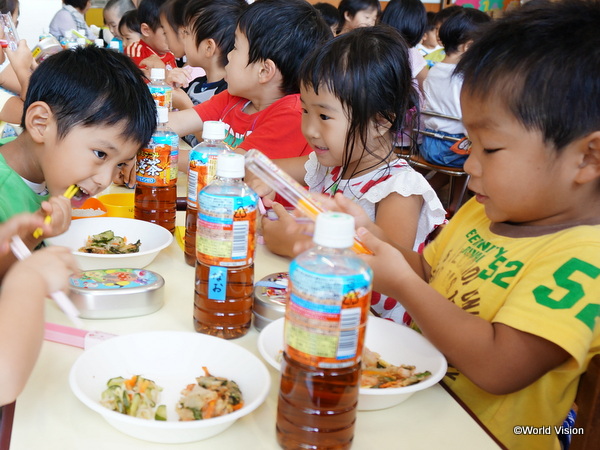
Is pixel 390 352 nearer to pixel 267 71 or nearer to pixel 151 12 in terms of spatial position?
pixel 267 71

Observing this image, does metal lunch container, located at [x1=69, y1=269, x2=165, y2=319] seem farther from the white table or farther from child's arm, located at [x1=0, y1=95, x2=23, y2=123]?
child's arm, located at [x1=0, y1=95, x2=23, y2=123]

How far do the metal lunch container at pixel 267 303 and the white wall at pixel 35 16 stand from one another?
317 inches

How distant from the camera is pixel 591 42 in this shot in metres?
0.85

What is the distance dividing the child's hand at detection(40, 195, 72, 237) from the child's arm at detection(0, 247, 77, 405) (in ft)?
1.02

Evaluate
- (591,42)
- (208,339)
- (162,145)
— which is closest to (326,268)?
(208,339)

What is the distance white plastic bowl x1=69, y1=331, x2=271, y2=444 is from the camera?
66 cm

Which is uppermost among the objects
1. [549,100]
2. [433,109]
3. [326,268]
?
[549,100]

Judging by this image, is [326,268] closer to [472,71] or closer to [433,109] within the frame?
[472,71]

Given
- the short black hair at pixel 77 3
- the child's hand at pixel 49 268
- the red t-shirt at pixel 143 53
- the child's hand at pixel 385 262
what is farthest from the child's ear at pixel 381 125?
the short black hair at pixel 77 3

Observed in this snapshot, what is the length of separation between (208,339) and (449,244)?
1.85 feet

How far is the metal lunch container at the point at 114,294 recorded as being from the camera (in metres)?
0.92

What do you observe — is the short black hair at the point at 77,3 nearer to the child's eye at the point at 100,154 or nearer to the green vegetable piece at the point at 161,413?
the child's eye at the point at 100,154

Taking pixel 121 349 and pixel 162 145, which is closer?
pixel 121 349

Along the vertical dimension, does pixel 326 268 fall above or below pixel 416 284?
above
